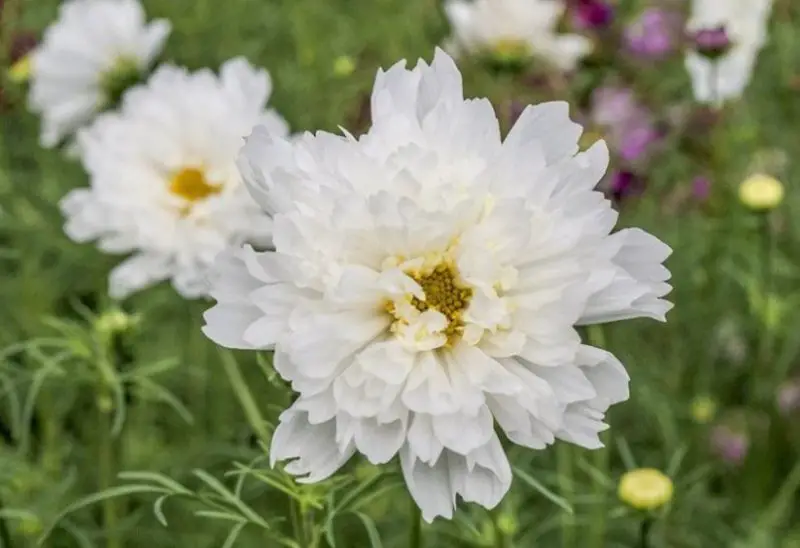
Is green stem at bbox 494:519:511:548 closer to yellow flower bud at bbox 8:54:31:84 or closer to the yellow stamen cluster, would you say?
the yellow stamen cluster

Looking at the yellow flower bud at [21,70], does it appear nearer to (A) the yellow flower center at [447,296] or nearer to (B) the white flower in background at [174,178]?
(B) the white flower in background at [174,178]

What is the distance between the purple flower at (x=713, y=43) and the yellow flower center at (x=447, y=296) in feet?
2.39

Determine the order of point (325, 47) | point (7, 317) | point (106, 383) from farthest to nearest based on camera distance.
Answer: point (325, 47) < point (7, 317) < point (106, 383)

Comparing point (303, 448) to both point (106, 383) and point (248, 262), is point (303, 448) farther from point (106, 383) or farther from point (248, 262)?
point (106, 383)

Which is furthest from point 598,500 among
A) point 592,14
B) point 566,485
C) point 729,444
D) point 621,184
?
point 592,14

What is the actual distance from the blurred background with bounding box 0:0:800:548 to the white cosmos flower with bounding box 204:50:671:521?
0.22 metres

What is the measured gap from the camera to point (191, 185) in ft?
3.62

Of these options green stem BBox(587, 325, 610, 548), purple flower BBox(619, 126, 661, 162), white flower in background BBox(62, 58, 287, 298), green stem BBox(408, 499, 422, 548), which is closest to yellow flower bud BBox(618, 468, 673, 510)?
green stem BBox(587, 325, 610, 548)

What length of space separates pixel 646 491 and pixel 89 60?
777 millimetres

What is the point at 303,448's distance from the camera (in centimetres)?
60

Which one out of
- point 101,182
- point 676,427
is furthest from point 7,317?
point 676,427

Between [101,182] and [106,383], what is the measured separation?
20 cm

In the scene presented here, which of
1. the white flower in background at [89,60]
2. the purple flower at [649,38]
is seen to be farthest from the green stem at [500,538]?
the purple flower at [649,38]

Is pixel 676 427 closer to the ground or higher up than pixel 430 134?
closer to the ground
